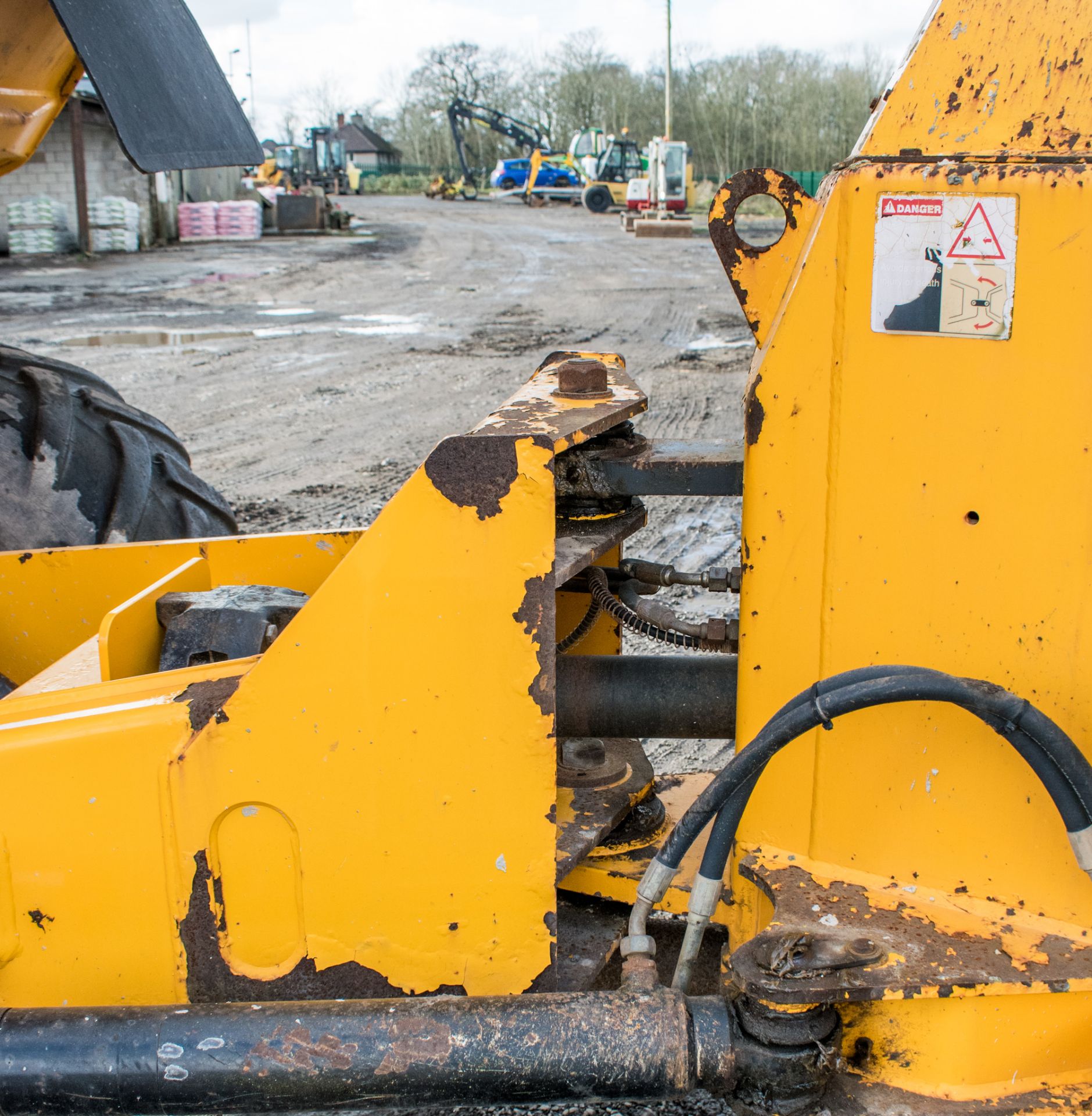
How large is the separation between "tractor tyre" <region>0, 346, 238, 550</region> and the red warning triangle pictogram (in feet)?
6.76

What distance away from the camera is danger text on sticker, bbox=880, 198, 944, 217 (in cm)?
139

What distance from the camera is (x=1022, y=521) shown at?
1.43m

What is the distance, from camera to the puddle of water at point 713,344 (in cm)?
1001

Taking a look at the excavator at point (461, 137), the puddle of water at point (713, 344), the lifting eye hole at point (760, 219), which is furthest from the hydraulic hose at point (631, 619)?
the excavator at point (461, 137)

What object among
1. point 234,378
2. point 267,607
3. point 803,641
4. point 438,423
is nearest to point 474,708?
point 803,641

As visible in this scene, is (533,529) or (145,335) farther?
(145,335)

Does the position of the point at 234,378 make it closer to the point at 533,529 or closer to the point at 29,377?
the point at 29,377

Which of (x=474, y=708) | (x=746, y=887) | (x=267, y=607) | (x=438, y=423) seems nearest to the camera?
(x=474, y=708)

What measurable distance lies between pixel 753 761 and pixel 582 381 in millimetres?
721

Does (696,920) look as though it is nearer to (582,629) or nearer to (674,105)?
(582,629)

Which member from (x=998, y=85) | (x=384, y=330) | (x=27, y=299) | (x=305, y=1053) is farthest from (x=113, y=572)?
(x=27, y=299)

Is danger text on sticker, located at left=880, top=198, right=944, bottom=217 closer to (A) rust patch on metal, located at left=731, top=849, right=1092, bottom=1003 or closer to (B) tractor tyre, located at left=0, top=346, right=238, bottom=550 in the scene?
(A) rust patch on metal, located at left=731, top=849, right=1092, bottom=1003

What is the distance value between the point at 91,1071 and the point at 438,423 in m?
6.19

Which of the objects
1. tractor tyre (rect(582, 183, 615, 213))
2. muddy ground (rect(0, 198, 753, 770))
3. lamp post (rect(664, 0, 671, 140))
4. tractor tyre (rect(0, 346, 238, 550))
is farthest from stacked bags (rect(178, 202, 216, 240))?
tractor tyre (rect(0, 346, 238, 550))
